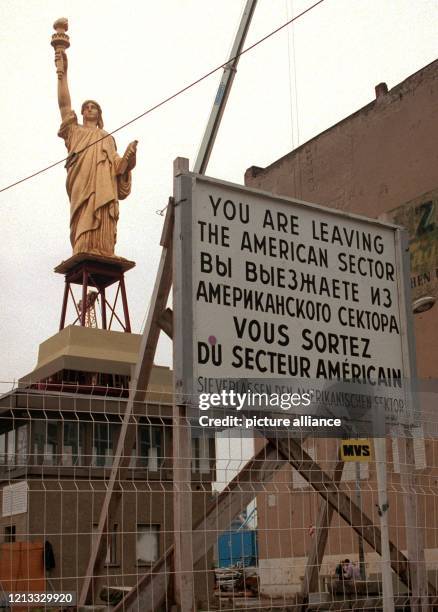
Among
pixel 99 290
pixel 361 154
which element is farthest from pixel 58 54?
pixel 361 154

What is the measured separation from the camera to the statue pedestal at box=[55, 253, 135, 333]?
2717 cm

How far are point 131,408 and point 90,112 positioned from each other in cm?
2103

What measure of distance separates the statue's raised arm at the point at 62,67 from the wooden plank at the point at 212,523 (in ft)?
68.1

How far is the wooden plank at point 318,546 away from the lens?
980 centimetres

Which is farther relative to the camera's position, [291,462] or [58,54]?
[58,54]

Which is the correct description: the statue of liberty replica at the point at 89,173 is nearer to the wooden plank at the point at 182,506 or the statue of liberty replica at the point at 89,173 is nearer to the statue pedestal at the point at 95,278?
the statue pedestal at the point at 95,278

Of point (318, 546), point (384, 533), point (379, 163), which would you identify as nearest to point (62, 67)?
point (379, 163)

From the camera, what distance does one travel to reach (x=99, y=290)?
28.1 metres

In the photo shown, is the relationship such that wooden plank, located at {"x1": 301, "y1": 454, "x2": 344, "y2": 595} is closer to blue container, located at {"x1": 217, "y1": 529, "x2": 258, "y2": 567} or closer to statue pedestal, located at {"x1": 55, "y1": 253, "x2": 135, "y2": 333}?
blue container, located at {"x1": 217, "y1": 529, "x2": 258, "y2": 567}

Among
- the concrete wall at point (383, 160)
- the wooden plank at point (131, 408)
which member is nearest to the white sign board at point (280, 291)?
the wooden plank at point (131, 408)

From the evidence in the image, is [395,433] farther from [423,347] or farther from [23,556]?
[423,347]

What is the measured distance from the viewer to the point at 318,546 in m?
10.0

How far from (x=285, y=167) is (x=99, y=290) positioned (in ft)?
24.0

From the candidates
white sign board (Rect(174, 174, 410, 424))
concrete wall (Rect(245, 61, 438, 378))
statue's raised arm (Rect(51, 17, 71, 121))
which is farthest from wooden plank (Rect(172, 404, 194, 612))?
statue's raised arm (Rect(51, 17, 71, 121))
